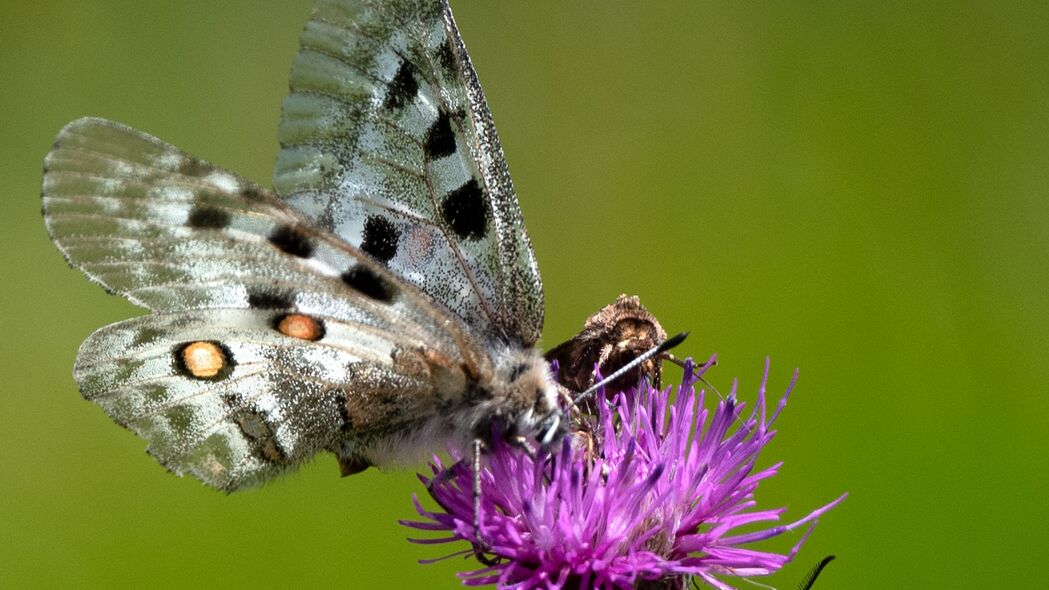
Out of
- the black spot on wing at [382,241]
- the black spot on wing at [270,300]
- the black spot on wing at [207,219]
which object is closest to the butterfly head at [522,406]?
the black spot on wing at [382,241]

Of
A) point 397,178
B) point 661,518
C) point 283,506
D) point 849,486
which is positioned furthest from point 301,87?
point 849,486

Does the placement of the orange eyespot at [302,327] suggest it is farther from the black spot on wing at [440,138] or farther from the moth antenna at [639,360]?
the moth antenna at [639,360]

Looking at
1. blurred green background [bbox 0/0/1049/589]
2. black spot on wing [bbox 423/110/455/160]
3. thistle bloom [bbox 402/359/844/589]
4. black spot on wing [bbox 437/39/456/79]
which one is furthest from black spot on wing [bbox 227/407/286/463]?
blurred green background [bbox 0/0/1049/589]

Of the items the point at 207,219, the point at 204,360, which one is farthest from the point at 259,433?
the point at 207,219

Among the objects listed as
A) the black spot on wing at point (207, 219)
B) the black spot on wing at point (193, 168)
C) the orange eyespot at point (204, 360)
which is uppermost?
the black spot on wing at point (193, 168)

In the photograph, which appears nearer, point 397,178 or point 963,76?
point 397,178

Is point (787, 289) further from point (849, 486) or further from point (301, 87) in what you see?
point (301, 87)
